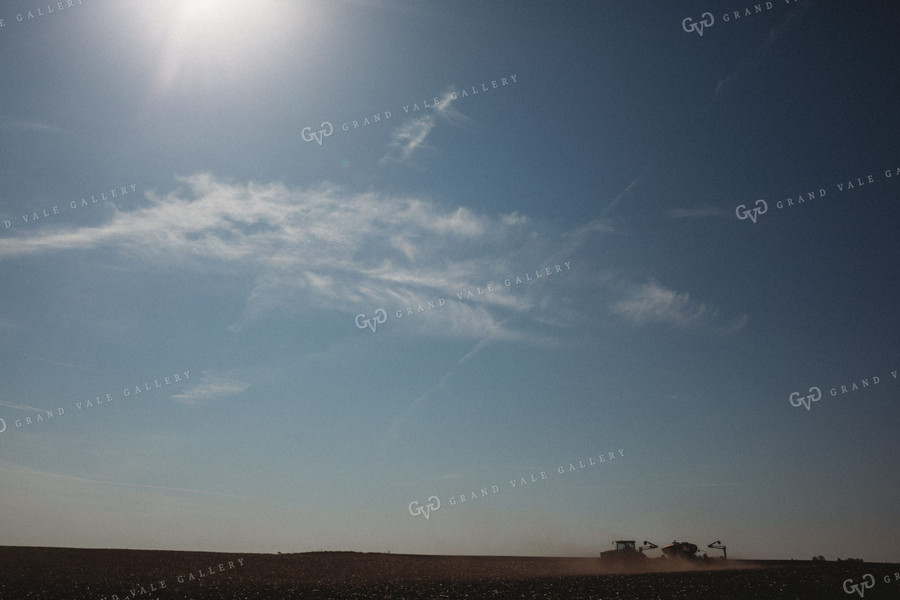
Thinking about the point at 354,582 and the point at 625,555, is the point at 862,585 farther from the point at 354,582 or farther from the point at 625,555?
the point at 354,582

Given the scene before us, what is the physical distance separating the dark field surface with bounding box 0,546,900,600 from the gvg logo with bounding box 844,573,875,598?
404 mm

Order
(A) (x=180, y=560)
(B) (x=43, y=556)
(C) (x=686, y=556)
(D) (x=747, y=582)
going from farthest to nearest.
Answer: (A) (x=180, y=560)
(B) (x=43, y=556)
(C) (x=686, y=556)
(D) (x=747, y=582)

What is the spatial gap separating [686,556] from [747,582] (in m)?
13.8

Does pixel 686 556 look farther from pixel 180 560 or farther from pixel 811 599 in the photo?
pixel 180 560

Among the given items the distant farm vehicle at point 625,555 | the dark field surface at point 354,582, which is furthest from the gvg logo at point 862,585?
the distant farm vehicle at point 625,555

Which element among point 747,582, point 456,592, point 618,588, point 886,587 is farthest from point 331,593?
point 886,587

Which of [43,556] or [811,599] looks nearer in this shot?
[811,599]

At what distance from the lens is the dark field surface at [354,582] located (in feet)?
123

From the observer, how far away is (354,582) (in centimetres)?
4856

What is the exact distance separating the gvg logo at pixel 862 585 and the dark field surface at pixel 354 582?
40 cm

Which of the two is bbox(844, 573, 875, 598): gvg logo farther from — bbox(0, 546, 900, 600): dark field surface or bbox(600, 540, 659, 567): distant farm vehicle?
bbox(600, 540, 659, 567): distant farm vehicle

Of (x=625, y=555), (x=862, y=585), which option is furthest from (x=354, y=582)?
(x=862, y=585)

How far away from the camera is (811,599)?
1387 inches

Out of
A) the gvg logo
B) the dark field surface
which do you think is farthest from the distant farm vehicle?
the gvg logo
